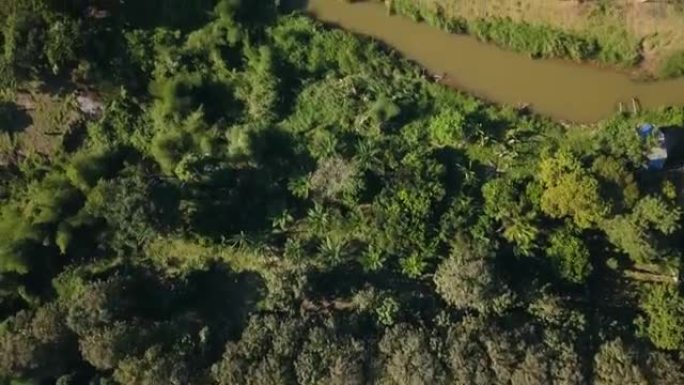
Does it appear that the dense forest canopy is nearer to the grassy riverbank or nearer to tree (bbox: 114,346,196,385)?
Answer: tree (bbox: 114,346,196,385)

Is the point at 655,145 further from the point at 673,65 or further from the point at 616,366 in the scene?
the point at 616,366

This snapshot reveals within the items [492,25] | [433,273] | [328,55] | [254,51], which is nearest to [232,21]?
[254,51]

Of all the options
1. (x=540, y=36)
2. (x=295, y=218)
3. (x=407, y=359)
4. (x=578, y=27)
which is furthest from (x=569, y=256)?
(x=295, y=218)

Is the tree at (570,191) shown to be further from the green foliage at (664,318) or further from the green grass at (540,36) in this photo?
the green grass at (540,36)

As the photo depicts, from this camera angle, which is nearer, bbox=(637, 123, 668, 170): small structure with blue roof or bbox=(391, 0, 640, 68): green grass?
bbox=(637, 123, 668, 170): small structure with blue roof

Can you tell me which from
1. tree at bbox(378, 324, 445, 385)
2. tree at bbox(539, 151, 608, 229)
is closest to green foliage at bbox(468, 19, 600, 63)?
tree at bbox(539, 151, 608, 229)

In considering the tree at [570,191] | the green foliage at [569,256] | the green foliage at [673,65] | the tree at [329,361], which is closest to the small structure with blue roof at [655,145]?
the green foliage at [673,65]
